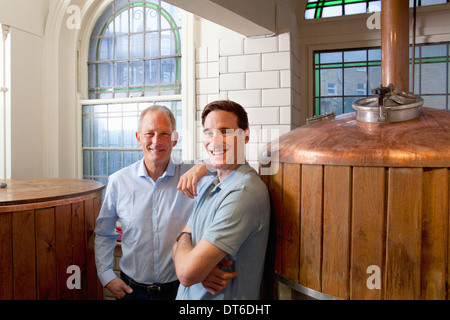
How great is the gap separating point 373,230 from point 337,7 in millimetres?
2369

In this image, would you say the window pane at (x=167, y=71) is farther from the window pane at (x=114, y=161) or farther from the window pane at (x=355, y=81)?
the window pane at (x=355, y=81)

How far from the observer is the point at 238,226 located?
47.8 inches

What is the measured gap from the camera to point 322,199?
4.46ft

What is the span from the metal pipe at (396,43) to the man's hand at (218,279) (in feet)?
4.39

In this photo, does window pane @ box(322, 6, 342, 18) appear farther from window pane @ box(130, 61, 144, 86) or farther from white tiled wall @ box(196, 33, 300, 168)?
window pane @ box(130, 61, 144, 86)

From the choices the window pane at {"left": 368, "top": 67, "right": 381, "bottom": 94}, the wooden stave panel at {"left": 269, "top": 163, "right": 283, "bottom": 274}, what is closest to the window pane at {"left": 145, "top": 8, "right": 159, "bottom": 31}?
the window pane at {"left": 368, "top": 67, "right": 381, "bottom": 94}

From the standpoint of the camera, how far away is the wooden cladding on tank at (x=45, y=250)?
6.36 feet

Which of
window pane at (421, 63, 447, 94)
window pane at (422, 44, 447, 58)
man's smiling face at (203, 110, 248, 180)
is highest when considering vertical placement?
window pane at (422, 44, 447, 58)

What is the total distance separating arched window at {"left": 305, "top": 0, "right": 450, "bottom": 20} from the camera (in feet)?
9.64

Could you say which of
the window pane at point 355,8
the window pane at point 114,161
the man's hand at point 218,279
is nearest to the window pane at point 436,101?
the window pane at point 355,8

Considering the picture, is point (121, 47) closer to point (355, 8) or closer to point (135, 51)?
point (135, 51)

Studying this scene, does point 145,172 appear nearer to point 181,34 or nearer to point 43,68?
point 181,34

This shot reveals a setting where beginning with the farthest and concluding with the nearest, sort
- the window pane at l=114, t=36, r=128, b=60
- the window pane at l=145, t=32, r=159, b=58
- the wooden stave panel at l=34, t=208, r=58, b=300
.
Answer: the window pane at l=114, t=36, r=128, b=60
the window pane at l=145, t=32, r=159, b=58
the wooden stave panel at l=34, t=208, r=58, b=300

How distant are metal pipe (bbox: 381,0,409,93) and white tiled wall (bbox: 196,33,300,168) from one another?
85 centimetres
